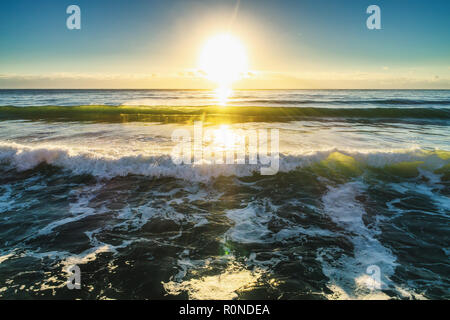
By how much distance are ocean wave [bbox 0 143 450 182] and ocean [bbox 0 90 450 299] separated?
0.04 meters

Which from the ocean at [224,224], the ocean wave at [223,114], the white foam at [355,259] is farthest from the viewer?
the ocean wave at [223,114]

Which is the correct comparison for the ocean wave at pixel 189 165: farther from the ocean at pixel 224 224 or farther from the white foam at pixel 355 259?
the white foam at pixel 355 259

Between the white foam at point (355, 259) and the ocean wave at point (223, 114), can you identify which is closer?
the white foam at point (355, 259)

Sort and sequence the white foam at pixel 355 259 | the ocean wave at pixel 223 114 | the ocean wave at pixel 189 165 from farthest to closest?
the ocean wave at pixel 223 114 → the ocean wave at pixel 189 165 → the white foam at pixel 355 259

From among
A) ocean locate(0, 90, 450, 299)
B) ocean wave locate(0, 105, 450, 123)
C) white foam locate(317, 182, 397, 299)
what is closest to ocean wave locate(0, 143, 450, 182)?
ocean locate(0, 90, 450, 299)

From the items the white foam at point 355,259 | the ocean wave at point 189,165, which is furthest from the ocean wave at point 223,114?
the white foam at point 355,259

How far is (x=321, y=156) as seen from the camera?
28.4ft

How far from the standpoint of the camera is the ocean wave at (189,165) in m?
7.85

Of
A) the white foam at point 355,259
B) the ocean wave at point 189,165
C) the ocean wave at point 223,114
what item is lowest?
the white foam at point 355,259

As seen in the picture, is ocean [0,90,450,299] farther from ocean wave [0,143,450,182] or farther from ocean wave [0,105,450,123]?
ocean wave [0,105,450,123]

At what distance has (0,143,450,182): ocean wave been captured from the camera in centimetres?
785

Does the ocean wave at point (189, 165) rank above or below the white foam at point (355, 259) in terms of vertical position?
above

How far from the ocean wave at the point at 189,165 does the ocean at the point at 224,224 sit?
4 cm
